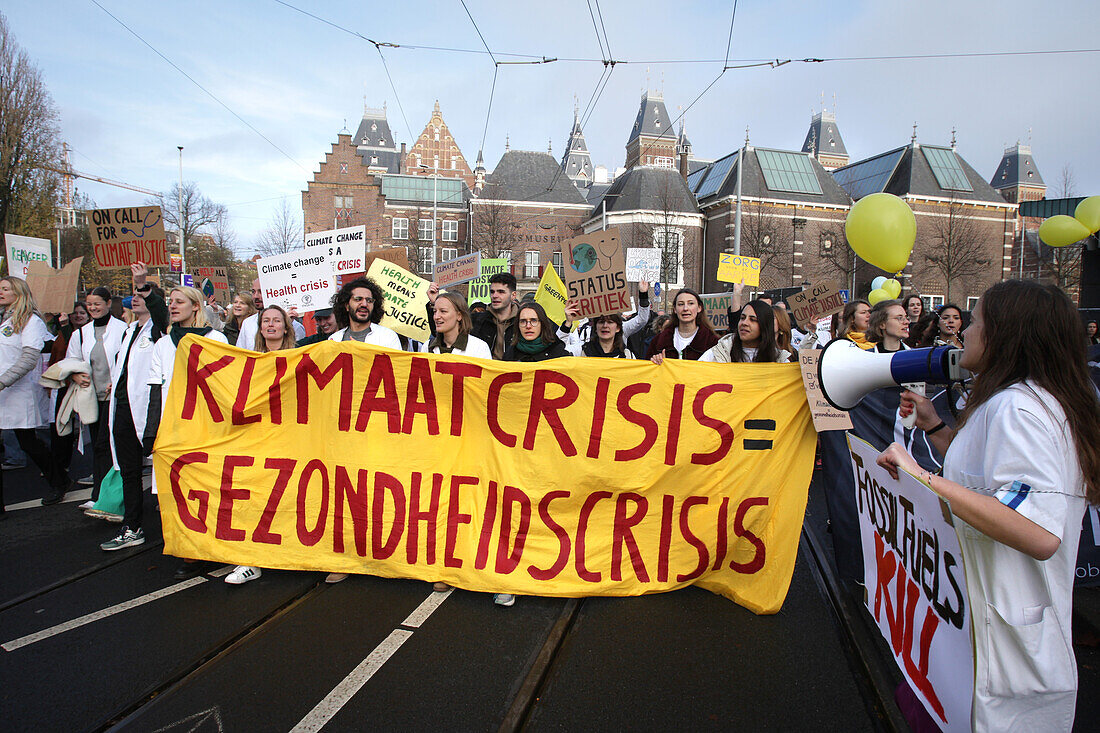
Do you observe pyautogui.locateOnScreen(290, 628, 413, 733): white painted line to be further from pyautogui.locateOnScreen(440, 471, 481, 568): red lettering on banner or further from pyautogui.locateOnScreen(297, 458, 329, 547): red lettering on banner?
pyautogui.locateOnScreen(297, 458, 329, 547): red lettering on banner

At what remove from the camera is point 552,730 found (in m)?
2.46

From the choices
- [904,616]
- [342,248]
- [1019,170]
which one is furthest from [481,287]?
[1019,170]

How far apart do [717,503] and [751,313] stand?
1707 mm

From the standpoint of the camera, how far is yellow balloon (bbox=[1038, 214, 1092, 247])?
9.30 m

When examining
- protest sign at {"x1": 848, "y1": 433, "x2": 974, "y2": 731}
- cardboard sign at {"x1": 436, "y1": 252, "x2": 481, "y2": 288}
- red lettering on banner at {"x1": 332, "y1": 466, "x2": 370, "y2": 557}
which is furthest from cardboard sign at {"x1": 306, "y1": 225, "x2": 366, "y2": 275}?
protest sign at {"x1": 848, "y1": 433, "x2": 974, "y2": 731}

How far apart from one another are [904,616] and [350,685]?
7.75 ft

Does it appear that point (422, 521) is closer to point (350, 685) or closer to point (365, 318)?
point (350, 685)

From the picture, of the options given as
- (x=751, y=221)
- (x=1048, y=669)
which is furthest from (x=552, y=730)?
(x=751, y=221)

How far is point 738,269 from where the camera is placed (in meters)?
10.7

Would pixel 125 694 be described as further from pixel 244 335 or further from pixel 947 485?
pixel 244 335

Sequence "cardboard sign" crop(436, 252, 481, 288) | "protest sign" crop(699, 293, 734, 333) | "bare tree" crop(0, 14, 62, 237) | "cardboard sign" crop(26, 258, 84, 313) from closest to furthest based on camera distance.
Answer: "cardboard sign" crop(26, 258, 84, 313), "cardboard sign" crop(436, 252, 481, 288), "protest sign" crop(699, 293, 734, 333), "bare tree" crop(0, 14, 62, 237)

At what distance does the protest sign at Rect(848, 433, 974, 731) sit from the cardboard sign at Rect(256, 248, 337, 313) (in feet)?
20.2

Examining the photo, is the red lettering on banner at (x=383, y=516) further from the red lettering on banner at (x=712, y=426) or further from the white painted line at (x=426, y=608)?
the red lettering on banner at (x=712, y=426)

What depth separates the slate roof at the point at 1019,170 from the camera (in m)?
66.4
